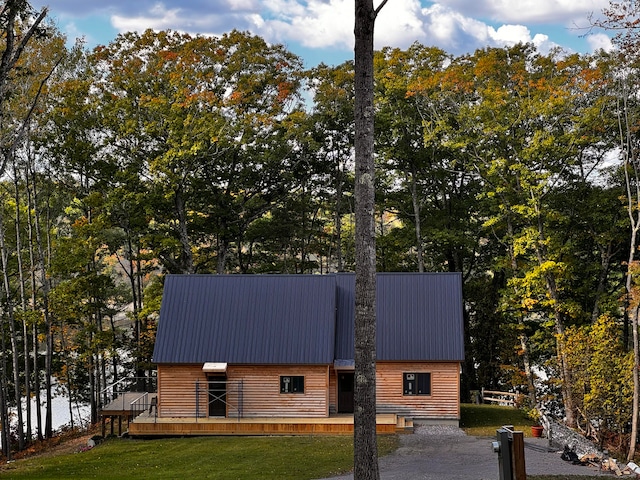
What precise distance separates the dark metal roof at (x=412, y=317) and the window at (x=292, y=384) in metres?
1.74

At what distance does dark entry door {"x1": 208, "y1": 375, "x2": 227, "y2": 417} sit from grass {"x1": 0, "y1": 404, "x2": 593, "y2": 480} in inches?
67.9

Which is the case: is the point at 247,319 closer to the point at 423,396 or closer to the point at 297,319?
the point at 297,319

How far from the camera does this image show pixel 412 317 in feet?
88.6

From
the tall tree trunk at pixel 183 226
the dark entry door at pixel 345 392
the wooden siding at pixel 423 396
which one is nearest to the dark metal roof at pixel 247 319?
the dark entry door at pixel 345 392

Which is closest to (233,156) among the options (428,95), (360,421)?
(428,95)

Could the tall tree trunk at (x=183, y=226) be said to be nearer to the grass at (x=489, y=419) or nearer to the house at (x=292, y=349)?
the house at (x=292, y=349)

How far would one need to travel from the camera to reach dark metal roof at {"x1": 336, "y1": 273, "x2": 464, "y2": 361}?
26.0 m

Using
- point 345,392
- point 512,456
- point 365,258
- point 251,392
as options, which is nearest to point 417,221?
point 345,392

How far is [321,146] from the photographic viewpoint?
124 feet

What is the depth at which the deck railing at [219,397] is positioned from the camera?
2542cm

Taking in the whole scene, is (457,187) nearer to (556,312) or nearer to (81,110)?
(556,312)

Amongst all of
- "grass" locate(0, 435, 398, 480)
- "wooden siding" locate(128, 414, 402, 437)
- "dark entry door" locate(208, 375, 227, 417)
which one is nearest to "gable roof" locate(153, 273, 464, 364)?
"dark entry door" locate(208, 375, 227, 417)

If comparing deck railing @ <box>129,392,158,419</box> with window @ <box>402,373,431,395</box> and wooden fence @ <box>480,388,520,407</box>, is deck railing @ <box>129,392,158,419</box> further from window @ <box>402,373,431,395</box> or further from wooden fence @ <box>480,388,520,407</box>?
wooden fence @ <box>480,388,520,407</box>

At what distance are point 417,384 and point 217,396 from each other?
724 centimetres
